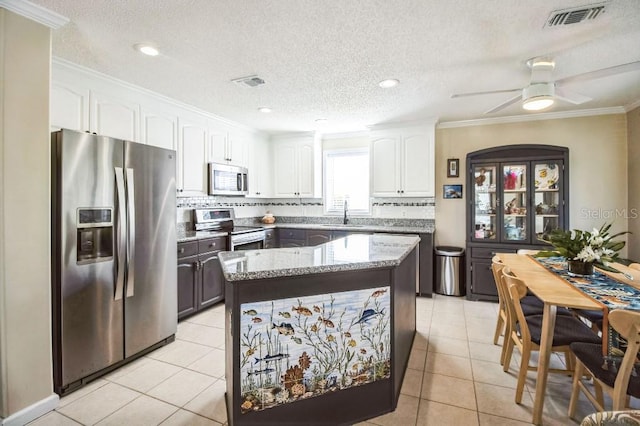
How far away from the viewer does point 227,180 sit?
431cm

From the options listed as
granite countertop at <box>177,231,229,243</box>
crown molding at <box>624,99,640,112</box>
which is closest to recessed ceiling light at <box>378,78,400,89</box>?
granite countertop at <box>177,231,229,243</box>

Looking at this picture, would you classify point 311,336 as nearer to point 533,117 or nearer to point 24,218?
point 24,218

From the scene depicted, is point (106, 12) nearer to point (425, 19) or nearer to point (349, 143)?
point (425, 19)

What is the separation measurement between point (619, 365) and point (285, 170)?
4.58 meters

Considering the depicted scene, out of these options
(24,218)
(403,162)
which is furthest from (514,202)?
(24,218)

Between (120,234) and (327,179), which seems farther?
(327,179)

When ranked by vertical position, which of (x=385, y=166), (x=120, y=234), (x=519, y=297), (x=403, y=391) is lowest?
(x=403, y=391)

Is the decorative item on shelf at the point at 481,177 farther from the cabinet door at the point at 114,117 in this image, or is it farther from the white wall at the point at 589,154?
the cabinet door at the point at 114,117

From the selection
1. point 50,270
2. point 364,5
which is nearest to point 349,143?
point 364,5

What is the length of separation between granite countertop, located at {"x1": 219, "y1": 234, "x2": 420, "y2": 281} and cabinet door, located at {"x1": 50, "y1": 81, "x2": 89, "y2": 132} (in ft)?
6.23

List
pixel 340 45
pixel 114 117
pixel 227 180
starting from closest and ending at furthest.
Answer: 1. pixel 340 45
2. pixel 114 117
3. pixel 227 180

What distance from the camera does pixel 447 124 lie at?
4.54m

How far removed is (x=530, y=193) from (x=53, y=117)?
200 inches

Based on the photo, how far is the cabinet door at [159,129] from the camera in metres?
3.24
